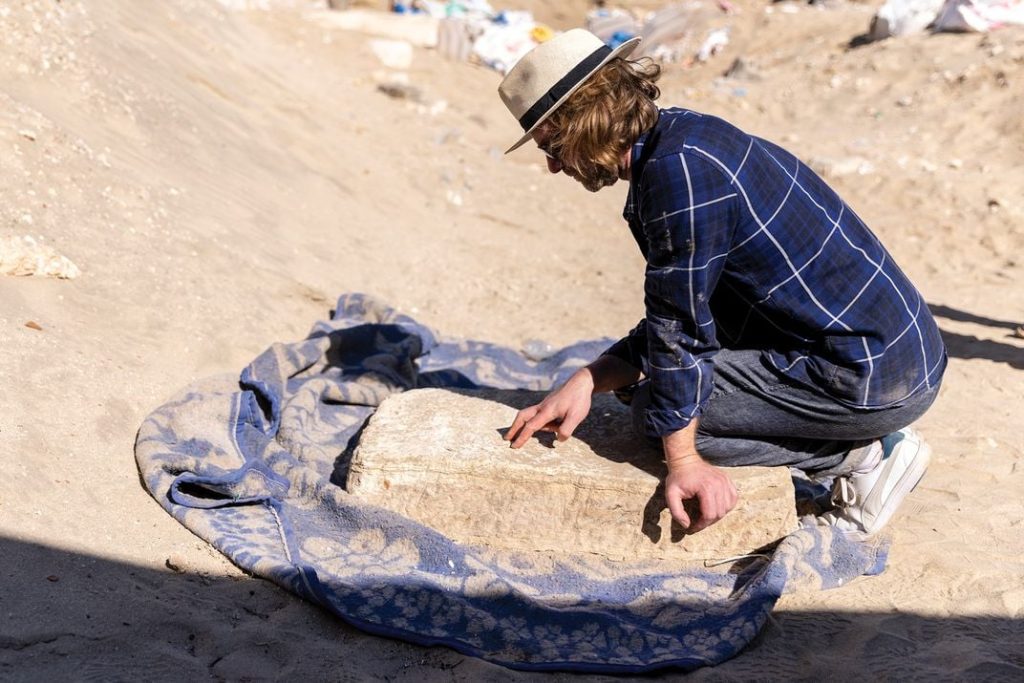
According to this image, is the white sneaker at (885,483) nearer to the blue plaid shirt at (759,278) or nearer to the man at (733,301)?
the man at (733,301)

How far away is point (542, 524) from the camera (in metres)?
3.18

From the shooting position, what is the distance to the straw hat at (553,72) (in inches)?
105

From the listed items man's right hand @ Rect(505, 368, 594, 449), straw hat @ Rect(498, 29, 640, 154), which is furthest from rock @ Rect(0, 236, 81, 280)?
straw hat @ Rect(498, 29, 640, 154)

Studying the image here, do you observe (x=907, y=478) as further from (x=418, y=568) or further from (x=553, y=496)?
(x=418, y=568)

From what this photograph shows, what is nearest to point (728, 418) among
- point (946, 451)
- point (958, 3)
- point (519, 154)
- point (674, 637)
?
point (674, 637)

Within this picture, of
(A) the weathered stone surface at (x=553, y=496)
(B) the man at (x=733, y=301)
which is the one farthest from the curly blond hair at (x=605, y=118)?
(A) the weathered stone surface at (x=553, y=496)

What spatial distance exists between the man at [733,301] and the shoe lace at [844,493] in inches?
1.8

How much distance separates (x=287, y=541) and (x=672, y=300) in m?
1.38

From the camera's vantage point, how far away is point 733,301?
2967mm

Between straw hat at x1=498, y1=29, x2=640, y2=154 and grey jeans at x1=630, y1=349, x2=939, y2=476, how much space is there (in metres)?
0.91

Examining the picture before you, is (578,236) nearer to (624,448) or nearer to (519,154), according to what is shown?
(519,154)

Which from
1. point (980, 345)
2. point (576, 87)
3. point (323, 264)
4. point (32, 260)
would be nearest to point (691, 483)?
point (576, 87)

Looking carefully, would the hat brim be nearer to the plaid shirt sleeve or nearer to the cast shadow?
the plaid shirt sleeve

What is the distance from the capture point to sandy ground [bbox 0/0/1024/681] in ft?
8.96
